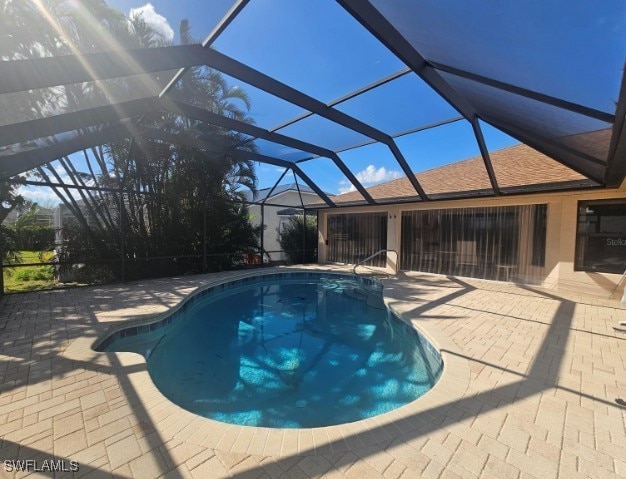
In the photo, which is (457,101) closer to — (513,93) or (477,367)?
(513,93)

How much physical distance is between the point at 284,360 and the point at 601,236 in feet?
31.1

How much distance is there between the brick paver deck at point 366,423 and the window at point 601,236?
4300mm

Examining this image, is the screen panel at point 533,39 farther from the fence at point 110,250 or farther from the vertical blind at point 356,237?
the vertical blind at point 356,237

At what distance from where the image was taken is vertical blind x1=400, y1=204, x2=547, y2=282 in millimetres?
9641

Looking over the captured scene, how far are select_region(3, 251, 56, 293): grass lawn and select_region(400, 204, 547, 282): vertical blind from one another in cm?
1309

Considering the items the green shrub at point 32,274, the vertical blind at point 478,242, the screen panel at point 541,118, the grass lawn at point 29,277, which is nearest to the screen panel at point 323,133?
the screen panel at point 541,118

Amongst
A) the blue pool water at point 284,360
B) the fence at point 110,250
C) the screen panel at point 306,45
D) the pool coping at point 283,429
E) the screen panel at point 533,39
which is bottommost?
the blue pool water at point 284,360

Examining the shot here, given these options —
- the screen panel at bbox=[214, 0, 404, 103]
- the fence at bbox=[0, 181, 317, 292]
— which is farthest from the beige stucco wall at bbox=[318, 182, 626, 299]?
the fence at bbox=[0, 181, 317, 292]

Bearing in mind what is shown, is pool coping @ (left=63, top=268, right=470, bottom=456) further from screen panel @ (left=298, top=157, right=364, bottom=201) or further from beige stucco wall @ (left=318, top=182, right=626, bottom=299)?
screen panel @ (left=298, top=157, right=364, bottom=201)

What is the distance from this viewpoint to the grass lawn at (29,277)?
8289 millimetres

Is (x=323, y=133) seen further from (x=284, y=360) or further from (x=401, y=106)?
(x=284, y=360)

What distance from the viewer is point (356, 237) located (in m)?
15.2

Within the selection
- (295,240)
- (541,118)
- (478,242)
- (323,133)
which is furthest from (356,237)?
(541,118)

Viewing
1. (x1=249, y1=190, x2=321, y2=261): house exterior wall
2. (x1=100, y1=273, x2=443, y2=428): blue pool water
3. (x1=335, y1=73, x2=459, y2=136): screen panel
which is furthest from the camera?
(x1=249, y1=190, x2=321, y2=261): house exterior wall
